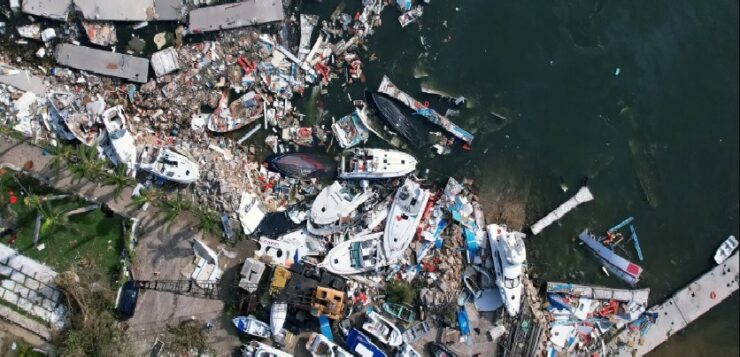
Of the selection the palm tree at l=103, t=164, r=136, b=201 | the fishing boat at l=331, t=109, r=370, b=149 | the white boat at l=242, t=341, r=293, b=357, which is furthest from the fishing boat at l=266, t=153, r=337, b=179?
the white boat at l=242, t=341, r=293, b=357

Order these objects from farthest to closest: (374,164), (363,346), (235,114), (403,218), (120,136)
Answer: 1. (235,114)
2. (403,218)
3. (374,164)
4. (363,346)
5. (120,136)

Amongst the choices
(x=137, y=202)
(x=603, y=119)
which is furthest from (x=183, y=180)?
(x=603, y=119)

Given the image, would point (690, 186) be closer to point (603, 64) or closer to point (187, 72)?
point (603, 64)

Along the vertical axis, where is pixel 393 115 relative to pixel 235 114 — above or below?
below

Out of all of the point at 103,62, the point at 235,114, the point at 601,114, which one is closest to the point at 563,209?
the point at 601,114

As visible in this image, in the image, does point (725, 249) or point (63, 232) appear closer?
point (63, 232)

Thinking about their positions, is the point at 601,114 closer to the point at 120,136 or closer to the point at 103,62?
the point at 120,136

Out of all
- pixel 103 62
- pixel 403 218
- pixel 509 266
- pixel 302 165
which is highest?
pixel 103 62
